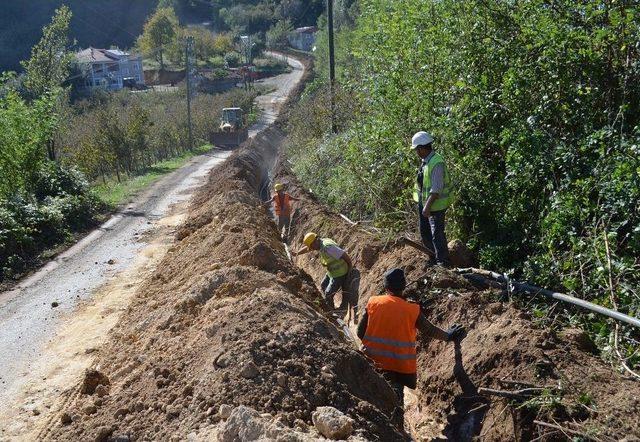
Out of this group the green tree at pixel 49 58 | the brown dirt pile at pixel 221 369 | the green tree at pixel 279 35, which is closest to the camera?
the brown dirt pile at pixel 221 369

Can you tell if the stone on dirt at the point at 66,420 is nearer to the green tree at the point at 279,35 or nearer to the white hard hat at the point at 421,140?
the white hard hat at the point at 421,140

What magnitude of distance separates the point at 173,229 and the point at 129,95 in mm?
51223

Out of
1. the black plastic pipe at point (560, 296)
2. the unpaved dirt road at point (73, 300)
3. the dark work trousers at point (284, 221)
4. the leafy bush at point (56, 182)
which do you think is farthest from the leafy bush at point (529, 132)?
the leafy bush at point (56, 182)

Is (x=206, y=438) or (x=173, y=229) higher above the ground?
(x=206, y=438)

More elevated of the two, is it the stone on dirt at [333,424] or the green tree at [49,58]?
the green tree at [49,58]

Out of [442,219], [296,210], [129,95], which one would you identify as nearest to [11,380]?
[442,219]

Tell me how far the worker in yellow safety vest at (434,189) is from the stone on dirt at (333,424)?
438 cm

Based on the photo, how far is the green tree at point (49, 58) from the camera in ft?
97.8

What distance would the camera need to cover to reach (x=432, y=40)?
40.1 ft

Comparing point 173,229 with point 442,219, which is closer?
point 442,219

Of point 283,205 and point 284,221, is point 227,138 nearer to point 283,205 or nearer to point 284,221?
point 284,221

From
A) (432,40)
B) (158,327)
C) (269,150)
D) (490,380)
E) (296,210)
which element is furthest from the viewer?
(269,150)

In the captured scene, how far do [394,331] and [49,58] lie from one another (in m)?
28.5

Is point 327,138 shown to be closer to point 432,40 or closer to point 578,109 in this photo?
point 432,40
